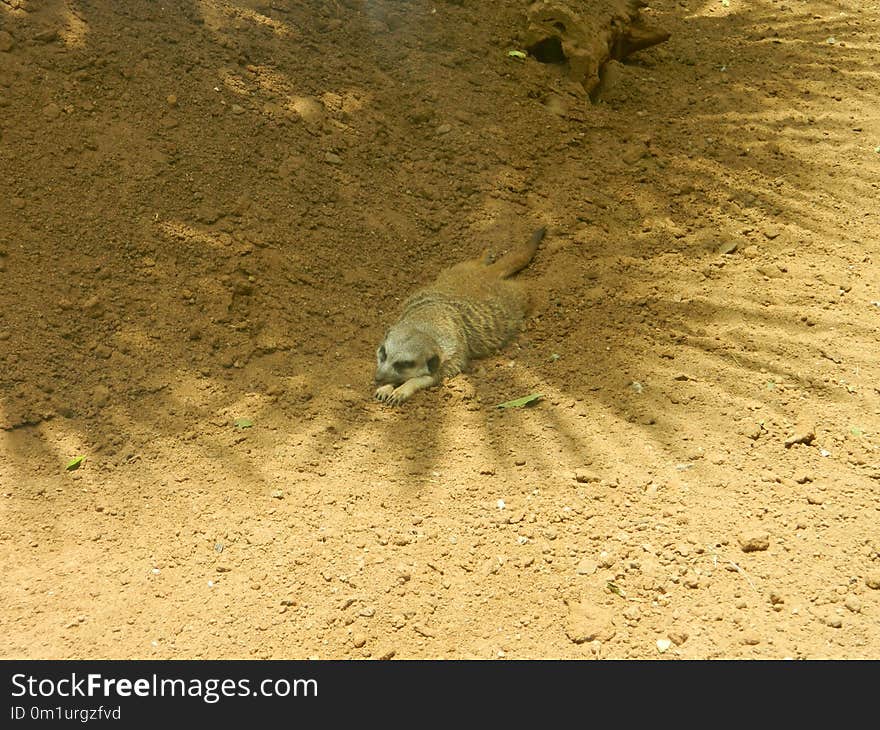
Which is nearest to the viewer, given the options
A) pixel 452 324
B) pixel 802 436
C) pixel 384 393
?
pixel 802 436

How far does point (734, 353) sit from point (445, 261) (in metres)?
1.51

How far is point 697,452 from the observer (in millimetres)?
3008

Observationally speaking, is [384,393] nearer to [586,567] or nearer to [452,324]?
[452,324]

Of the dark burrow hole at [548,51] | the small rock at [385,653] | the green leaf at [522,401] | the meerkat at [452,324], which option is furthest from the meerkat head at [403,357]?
the dark burrow hole at [548,51]

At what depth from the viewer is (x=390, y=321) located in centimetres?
393

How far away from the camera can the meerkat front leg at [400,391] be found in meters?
3.49

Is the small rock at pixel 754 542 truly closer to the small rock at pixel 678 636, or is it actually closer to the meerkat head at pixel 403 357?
the small rock at pixel 678 636

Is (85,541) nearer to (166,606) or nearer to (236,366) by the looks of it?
(166,606)

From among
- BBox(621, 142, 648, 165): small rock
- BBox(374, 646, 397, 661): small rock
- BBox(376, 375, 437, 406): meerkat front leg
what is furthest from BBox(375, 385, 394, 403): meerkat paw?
BBox(621, 142, 648, 165): small rock

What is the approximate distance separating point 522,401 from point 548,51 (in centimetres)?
279

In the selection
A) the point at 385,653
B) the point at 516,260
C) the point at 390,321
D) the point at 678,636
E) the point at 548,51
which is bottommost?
the point at 385,653

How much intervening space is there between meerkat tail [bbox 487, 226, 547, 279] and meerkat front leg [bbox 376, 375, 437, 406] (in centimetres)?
82

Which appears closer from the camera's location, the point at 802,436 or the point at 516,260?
the point at 802,436

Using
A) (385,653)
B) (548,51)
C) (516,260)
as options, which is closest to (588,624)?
(385,653)
